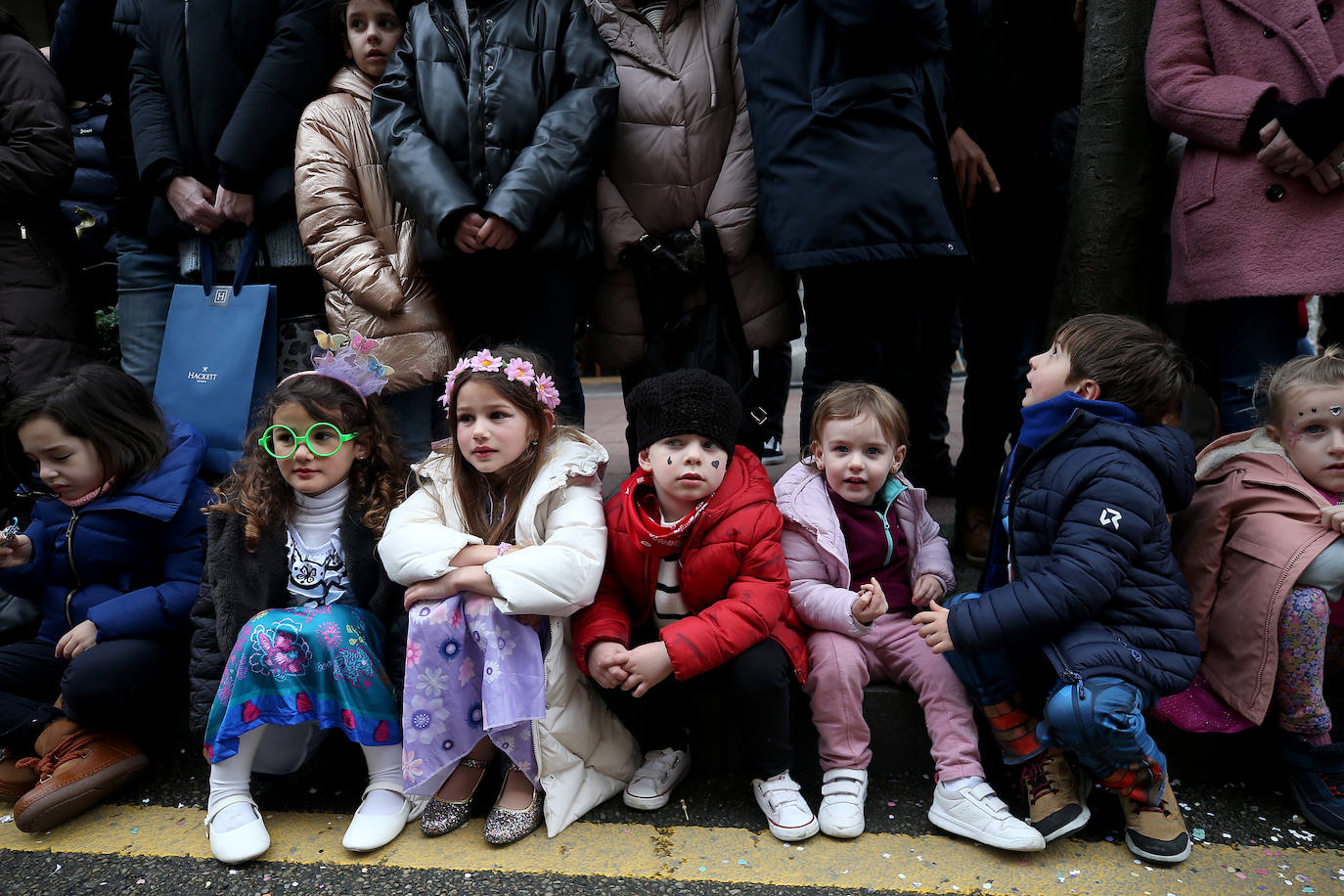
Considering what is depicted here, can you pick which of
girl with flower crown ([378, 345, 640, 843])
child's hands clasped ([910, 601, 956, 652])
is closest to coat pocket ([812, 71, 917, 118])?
girl with flower crown ([378, 345, 640, 843])

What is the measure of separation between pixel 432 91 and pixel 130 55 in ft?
5.00

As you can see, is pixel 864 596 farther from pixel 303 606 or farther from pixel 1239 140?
pixel 1239 140

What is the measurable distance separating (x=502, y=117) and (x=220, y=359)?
4.01 ft

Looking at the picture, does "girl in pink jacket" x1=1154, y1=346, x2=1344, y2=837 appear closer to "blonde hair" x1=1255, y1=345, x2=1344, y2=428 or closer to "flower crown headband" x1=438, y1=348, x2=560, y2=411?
"blonde hair" x1=1255, y1=345, x2=1344, y2=428

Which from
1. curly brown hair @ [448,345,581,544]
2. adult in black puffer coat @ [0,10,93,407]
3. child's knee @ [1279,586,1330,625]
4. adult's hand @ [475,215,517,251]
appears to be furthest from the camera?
adult in black puffer coat @ [0,10,93,407]

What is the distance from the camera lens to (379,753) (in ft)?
8.02

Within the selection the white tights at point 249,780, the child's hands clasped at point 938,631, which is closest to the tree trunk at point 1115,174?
the child's hands clasped at point 938,631

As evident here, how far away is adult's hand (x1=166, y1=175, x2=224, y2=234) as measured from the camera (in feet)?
10.4

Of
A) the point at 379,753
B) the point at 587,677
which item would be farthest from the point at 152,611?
the point at 587,677

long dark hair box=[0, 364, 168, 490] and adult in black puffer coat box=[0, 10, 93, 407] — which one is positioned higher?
adult in black puffer coat box=[0, 10, 93, 407]

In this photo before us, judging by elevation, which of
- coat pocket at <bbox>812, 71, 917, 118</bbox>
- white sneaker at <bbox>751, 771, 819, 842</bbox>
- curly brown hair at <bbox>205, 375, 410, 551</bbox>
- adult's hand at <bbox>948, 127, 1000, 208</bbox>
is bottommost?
white sneaker at <bbox>751, 771, 819, 842</bbox>

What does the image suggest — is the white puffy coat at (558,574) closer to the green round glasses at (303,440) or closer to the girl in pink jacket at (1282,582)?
the green round glasses at (303,440)

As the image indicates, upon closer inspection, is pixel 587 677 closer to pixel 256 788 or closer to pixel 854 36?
pixel 256 788

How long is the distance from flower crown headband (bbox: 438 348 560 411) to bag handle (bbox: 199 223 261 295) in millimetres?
1075
